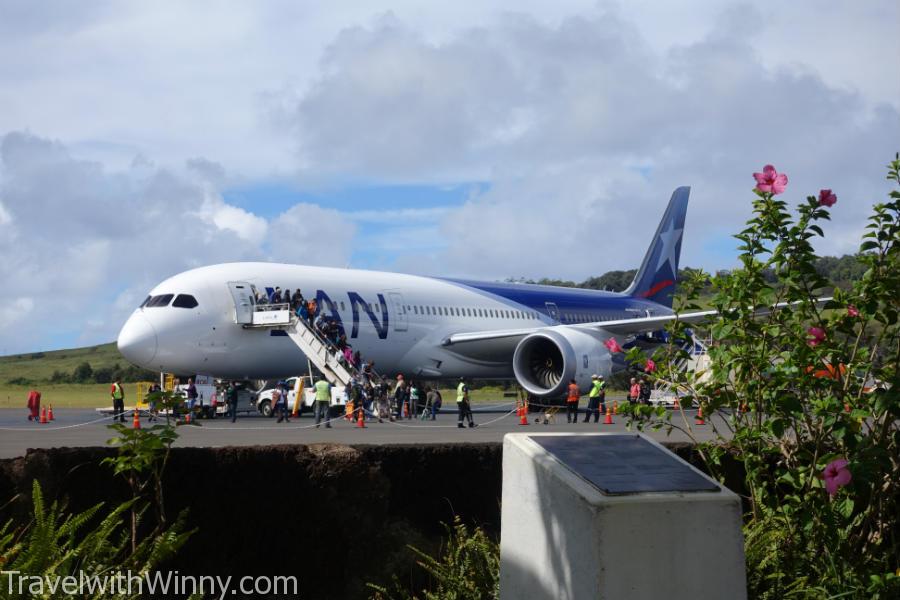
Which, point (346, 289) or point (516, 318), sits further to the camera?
point (516, 318)

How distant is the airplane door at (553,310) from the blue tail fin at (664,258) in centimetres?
701

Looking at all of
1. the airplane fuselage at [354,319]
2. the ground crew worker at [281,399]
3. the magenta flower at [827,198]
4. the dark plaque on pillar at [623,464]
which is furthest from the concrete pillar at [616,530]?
the airplane fuselage at [354,319]

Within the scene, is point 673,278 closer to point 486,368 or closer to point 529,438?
point 486,368

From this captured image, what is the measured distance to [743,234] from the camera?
6.40 metres

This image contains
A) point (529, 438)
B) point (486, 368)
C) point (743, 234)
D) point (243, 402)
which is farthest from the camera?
point (486, 368)

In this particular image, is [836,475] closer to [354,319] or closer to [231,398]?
[231,398]

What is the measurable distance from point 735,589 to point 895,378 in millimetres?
1723

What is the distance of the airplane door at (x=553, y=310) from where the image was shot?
1405 inches

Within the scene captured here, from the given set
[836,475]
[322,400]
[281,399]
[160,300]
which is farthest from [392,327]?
[836,475]

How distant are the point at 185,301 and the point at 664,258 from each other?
23.6 meters

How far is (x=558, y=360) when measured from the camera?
28.8m

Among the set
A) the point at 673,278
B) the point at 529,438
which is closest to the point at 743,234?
the point at 529,438

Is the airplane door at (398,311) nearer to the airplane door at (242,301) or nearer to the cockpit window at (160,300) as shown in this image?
the airplane door at (242,301)

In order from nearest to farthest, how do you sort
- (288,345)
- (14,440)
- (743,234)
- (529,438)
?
(529,438) < (743,234) < (14,440) < (288,345)
